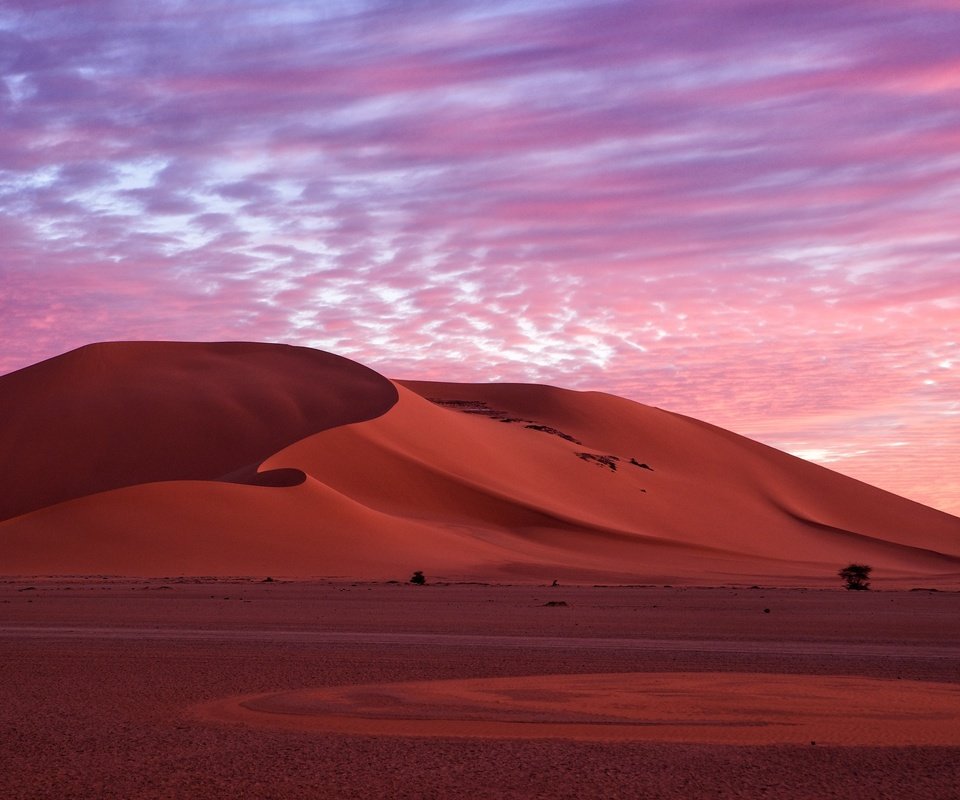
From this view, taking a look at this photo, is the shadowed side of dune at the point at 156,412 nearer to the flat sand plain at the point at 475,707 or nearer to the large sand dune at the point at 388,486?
the large sand dune at the point at 388,486

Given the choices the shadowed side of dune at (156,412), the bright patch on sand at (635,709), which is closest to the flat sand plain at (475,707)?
the bright patch on sand at (635,709)

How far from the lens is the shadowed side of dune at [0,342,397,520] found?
3233 inches

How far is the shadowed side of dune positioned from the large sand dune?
20 centimetres

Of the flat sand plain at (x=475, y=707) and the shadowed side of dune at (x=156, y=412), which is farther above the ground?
the shadowed side of dune at (x=156, y=412)

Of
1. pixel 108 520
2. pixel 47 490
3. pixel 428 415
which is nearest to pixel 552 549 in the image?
pixel 108 520

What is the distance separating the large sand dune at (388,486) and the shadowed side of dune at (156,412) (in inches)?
8.0

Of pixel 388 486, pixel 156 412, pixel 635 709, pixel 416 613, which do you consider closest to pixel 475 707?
pixel 635 709

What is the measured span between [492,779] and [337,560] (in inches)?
1674

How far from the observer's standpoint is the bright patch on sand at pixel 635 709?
35.8ft

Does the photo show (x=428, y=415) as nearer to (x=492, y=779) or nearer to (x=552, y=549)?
(x=552, y=549)

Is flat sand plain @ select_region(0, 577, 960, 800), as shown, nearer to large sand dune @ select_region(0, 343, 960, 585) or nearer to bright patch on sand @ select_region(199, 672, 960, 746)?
bright patch on sand @ select_region(199, 672, 960, 746)

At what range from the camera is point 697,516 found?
281 ft

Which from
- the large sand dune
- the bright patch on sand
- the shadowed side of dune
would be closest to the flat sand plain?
the bright patch on sand

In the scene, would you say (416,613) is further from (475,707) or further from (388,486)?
(388,486)
